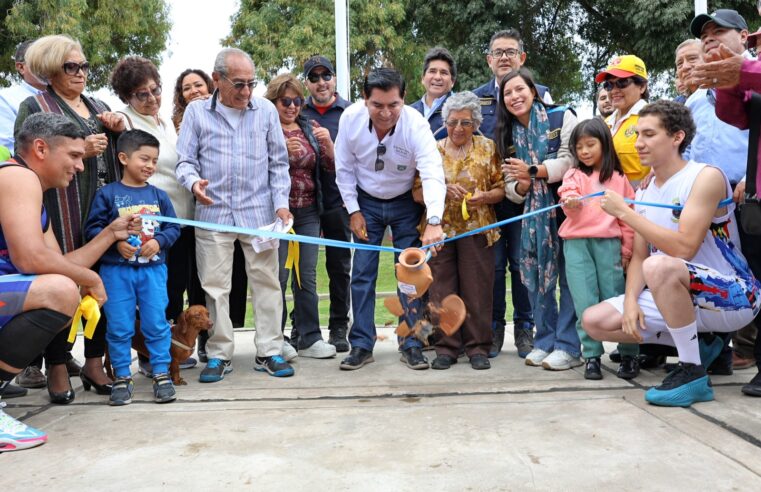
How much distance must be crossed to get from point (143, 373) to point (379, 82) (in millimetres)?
2383

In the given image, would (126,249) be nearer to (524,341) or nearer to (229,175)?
(229,175)

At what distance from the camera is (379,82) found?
437 centimetres

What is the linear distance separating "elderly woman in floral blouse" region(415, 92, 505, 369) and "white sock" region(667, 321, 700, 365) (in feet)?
4.23

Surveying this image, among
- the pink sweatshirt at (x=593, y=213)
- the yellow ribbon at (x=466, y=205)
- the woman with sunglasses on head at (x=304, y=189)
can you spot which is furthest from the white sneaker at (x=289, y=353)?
the pink sweatshirt at (x=593, y=213)

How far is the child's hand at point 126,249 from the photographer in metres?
3.93

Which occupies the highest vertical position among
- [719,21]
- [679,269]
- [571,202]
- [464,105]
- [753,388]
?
[719,21]

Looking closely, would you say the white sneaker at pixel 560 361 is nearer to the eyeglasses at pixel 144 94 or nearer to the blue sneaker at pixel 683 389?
the blue sneaker at pixel 683 389

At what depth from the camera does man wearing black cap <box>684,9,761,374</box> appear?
3.90 meters

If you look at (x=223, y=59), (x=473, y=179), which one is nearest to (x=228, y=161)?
(x=223, y=59)

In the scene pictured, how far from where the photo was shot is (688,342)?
12.0ft

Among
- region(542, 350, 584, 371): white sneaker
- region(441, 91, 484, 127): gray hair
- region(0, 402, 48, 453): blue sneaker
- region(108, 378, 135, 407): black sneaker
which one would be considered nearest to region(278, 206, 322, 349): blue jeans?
region(441, 91, 484, 127): gray hair

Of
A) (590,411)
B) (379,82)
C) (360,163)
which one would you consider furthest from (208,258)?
(590,411)

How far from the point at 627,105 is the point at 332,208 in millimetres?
2151

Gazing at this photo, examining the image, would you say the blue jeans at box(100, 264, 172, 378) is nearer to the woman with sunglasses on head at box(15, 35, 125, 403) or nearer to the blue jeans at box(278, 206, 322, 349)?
the woman with sunglasses on head at box(15, 35, 125, 403)
